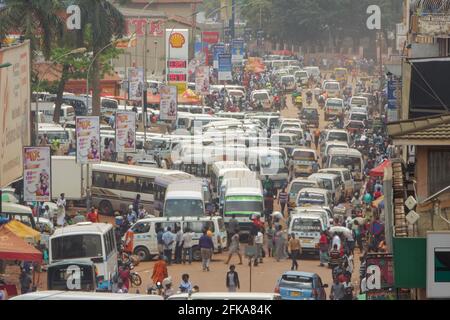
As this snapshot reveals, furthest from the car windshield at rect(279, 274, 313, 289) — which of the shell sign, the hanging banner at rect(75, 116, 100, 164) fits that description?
the shell sign

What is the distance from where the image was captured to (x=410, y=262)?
55.6ft

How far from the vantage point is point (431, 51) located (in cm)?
3900

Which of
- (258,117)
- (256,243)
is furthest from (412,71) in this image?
(258,117)

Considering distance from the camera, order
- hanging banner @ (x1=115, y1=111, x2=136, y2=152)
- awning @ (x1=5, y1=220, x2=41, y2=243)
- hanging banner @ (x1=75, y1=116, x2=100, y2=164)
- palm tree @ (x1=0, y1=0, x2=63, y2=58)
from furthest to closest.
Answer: palm tree @ (x1=0, y1=0, x2=63, y2=58), hanging banner @ (x1=115, y1=111, x2=136, y2=152), hanging banner @ (x1=75, y1=116, x2=100, y2=164), awning @ (x1=5, y1=220, x2=41, y2=243)

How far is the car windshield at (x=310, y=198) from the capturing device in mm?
44778

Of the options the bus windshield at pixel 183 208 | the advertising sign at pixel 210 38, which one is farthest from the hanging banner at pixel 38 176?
the advertising sign at pixel 210 38

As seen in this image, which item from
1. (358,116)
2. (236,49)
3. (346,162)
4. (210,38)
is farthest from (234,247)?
(210,38)

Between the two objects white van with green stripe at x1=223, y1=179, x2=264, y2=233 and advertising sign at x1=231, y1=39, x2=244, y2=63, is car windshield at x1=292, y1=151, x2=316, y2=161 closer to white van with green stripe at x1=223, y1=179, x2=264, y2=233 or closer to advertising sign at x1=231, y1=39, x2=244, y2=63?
white van with green stripe at x1=223, y1=179, x2=264, y2=233

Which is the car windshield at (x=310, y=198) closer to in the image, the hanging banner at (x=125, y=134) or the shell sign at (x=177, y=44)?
the hanging banner at (x=125, y=134)

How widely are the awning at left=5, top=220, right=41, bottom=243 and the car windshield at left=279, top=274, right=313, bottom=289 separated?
22.6ft

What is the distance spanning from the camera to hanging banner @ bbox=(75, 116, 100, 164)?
42312 millimetres

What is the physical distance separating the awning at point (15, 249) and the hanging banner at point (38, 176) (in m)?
4.42

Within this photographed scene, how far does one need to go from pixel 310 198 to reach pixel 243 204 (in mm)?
3462

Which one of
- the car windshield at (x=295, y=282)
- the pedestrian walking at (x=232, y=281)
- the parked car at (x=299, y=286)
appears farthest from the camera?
the pedestrian walking at (x=232, y=281)
